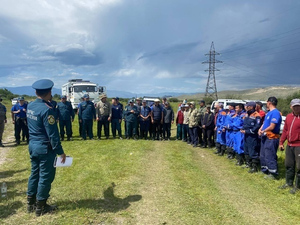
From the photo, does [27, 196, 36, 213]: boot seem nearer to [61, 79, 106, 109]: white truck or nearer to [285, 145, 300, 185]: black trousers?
[285, 145, 300, 185]: black trousers

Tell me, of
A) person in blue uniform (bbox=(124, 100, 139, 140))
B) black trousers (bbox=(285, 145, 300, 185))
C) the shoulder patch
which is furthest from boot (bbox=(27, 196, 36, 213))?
person in blue uniform (bbox=(124, 100, 139, 140))

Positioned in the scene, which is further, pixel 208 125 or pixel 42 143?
pixel 208 125

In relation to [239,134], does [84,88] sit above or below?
above

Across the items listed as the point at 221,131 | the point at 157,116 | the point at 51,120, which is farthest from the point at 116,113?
the point at 51,120

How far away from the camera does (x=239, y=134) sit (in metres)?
7.54

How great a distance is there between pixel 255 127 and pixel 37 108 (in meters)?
5.65

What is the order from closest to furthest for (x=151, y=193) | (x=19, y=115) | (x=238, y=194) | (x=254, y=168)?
1. (x=151, y=193)
2. (x=238, y=194)
3. (x=254, y=168)
4. (x=19, y=115)

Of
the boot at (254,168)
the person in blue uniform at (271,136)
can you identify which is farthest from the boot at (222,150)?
the person in blue uniform at (271,136)

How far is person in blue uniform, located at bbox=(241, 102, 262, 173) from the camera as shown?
6707mm

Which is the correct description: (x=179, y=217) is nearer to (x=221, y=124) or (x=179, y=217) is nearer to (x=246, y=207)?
(x=246, y=207)

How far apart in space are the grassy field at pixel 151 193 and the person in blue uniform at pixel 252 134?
1.38 feet

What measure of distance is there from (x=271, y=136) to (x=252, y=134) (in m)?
0.77

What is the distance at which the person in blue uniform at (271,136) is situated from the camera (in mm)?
5973

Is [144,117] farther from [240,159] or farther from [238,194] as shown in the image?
[238,194]
